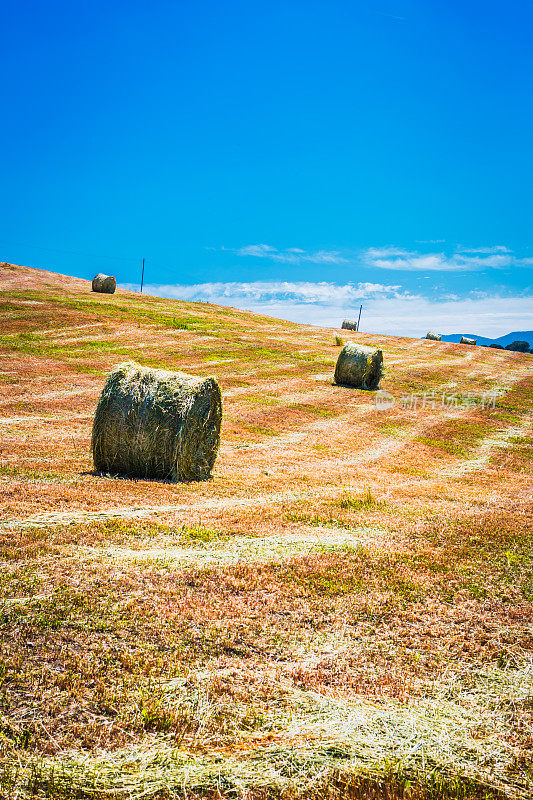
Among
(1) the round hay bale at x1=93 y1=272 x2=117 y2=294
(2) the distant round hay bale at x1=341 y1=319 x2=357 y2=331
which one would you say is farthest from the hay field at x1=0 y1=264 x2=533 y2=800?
(2) the distant round hay bale at x1=341 y1=319 x2=357 y2=331

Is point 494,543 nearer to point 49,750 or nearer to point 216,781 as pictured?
point 216,781

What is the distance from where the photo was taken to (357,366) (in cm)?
2731

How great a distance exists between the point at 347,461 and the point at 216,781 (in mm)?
10977

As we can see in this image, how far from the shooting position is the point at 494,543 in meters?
7.92

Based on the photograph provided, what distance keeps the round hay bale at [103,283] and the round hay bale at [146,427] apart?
137 ft

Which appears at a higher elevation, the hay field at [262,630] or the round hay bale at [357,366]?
the round hay bale at [357,366]

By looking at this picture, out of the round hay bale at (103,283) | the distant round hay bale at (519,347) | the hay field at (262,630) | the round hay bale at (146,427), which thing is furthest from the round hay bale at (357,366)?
the distant round hay bale at (519,347)

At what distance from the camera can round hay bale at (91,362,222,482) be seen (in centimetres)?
1059

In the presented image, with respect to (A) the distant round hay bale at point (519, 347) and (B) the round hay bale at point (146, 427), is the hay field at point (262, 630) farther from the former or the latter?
(A) the distant round hay bale at point (519, 347)

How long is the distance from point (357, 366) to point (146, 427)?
1830cm

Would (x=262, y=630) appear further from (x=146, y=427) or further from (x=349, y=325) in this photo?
(x=349, y=325)

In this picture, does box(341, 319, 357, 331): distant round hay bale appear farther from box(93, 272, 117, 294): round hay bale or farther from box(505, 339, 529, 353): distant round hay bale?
box(93, 272, 117, 294): round hay bale

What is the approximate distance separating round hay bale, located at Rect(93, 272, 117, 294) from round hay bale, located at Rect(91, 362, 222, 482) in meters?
41.9

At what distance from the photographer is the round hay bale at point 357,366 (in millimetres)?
27344
